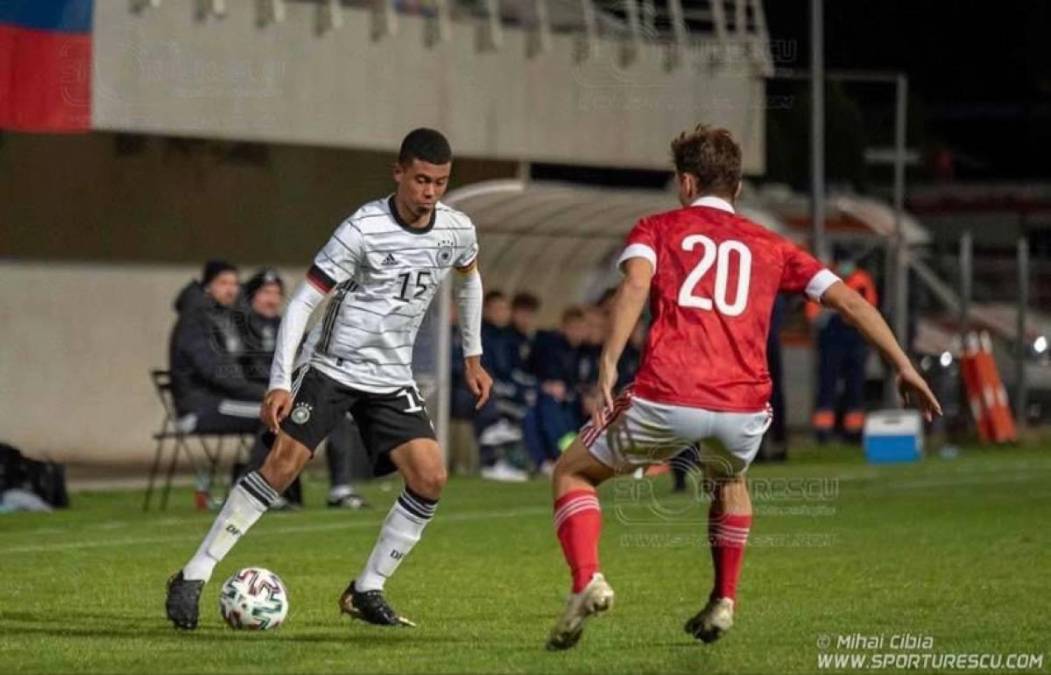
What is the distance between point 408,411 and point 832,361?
19.2 metres

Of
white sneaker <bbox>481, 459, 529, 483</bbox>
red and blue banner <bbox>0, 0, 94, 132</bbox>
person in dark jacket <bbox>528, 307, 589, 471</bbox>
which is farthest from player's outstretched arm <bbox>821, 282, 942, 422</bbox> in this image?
person in dark jacket <bbox>528, 307, 589, 471</bbox>

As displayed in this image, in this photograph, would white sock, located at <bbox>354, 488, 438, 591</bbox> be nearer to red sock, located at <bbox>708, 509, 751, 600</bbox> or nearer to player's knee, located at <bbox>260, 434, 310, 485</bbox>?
player's knee, located at <bbox>260, 434, 310, 485</bbox>

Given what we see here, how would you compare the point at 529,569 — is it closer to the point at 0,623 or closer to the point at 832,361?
the point at 0,623

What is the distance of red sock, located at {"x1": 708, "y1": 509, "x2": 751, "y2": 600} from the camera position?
34.0 ft

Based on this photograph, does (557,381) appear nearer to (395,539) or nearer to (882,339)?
(395,539)

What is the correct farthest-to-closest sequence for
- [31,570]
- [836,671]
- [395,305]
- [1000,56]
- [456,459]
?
1. [1000,56]
2. [456,459]
3. [31,570]
4. [395,305]
5. [836,671]

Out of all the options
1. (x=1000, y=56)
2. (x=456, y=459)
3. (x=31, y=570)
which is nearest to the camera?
(x=31, y=570)

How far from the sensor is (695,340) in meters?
9.88

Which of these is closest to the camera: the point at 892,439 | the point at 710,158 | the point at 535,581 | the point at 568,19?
the point at 710,158

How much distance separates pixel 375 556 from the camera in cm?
1150

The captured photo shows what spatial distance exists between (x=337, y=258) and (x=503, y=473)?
12360 mm

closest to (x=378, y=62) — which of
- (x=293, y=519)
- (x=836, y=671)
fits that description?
(x=293, y=519)

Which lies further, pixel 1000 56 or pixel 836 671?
Result: pixel 1000 56

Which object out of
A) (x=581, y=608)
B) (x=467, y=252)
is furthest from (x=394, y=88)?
(x=581, y=608)
